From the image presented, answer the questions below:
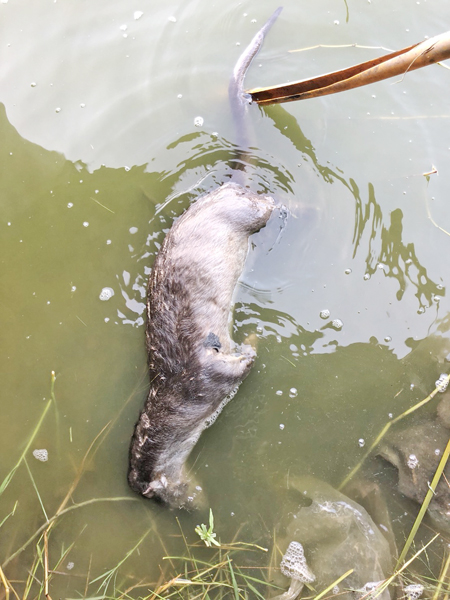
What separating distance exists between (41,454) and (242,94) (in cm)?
296

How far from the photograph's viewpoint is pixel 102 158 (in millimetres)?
3574

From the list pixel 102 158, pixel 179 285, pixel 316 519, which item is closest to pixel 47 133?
pixel 102 158

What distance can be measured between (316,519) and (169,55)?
12.0ft

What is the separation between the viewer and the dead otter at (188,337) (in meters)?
2.84

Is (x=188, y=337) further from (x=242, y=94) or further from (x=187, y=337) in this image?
(x=242, y=94)

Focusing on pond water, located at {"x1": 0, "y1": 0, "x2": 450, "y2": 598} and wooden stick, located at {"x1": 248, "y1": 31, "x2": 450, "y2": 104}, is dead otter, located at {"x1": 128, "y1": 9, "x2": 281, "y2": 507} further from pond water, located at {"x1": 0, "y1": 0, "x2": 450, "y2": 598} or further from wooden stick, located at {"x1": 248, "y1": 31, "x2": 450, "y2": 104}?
wooden stick, located at {"x1": 248, "y1": 31, "x2": 450, "y2": 104}

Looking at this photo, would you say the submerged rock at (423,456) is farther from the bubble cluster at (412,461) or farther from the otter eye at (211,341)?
the otter eye at (211,341)

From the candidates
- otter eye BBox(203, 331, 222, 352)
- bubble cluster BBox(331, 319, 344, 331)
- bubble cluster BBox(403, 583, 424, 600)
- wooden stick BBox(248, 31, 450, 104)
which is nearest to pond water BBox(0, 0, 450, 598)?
bubble cluster BBox(331, 319, 344, 331)

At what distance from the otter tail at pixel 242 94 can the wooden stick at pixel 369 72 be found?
0.26 meters

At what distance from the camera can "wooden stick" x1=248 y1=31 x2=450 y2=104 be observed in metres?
1.99

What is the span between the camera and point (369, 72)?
2289mm

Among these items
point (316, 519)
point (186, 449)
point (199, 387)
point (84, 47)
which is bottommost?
point (316, 519)

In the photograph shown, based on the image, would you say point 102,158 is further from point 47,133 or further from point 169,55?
point 169,55

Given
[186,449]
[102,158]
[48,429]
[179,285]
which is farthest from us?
[102,158]
